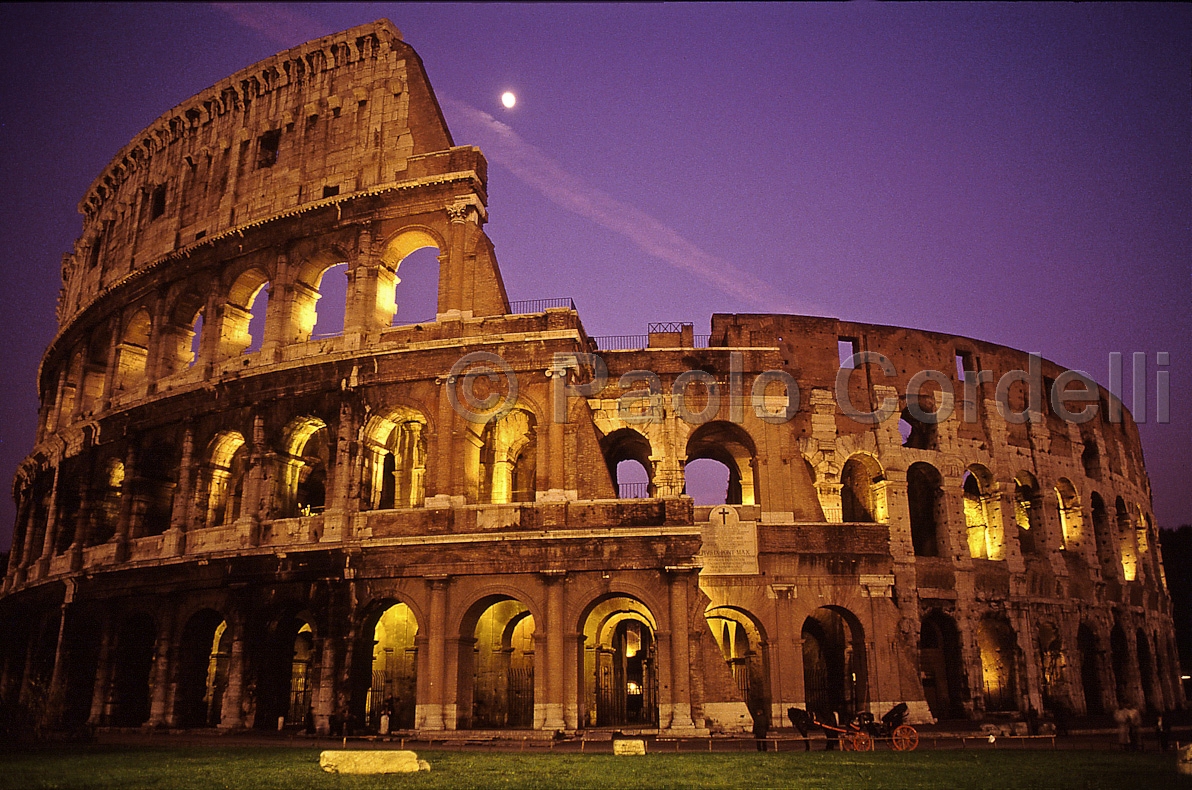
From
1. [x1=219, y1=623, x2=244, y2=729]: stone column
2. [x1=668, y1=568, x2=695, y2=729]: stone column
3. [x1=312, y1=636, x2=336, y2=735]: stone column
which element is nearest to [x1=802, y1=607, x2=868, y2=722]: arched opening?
[x1=668, y1=568, x2=695, y2=729]: stone column

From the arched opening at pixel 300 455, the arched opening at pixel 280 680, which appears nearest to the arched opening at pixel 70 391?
the arched opening at pixel 300 455

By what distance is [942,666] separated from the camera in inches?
961

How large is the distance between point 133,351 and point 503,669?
14.6 meters

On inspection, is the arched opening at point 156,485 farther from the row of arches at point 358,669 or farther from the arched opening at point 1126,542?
the arched opening at point 1126,542

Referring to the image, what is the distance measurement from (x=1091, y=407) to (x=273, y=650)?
26335mm

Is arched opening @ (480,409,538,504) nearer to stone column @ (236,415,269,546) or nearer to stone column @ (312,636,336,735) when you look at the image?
stone column @ (312,636,336,735)

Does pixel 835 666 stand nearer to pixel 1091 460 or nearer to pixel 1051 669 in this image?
pixel 1051 669

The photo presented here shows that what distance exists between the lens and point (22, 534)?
28.1 m

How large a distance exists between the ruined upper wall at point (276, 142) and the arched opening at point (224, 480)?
5.75 meters

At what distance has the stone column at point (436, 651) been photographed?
1803cm

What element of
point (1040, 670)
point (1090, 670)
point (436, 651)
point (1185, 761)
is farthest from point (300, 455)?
point (1090, 670)

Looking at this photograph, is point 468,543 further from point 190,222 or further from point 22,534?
point 22,534

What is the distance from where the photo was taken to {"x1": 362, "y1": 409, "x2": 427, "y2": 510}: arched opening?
806 inches

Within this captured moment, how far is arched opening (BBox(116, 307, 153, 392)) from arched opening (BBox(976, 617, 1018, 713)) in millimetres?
25202
